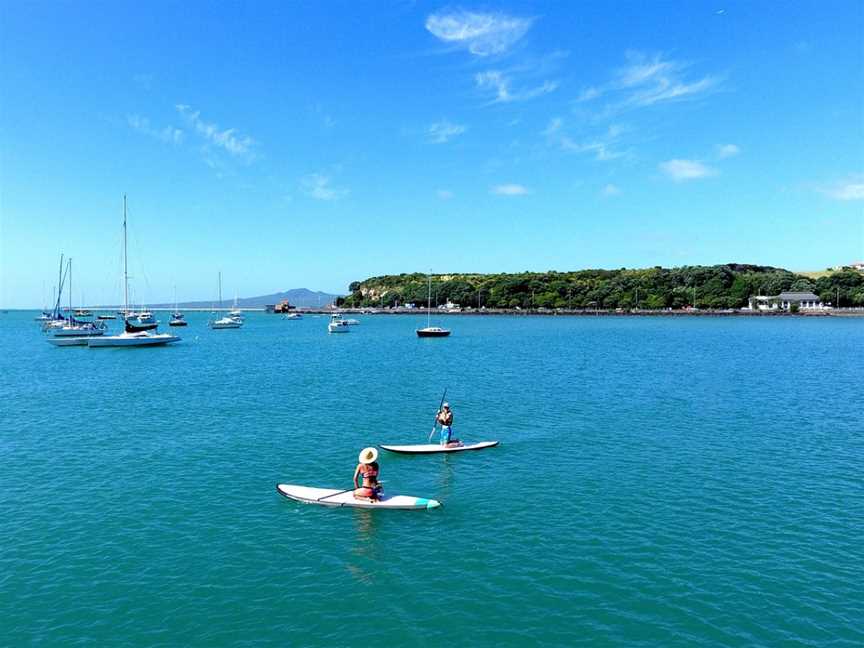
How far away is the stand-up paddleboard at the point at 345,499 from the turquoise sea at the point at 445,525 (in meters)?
0.43

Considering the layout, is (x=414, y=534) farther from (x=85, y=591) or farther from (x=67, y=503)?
(x=67, y=503)

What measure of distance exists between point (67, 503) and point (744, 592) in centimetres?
2853

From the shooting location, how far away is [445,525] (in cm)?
2342

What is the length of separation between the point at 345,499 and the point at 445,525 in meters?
4.92

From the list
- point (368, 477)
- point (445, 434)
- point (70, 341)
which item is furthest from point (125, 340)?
point (368, 477)

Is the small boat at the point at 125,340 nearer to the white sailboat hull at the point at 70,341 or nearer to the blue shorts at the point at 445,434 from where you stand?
the white sailboat hull at the point at 70,341

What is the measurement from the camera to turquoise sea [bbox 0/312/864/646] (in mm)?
16641

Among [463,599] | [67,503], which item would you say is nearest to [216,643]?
[463,599]

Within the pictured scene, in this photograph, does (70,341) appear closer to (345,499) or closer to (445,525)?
(345,499)

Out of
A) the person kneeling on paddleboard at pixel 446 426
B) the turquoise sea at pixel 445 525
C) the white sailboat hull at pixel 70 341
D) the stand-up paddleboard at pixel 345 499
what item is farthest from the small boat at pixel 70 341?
the stand-up paddleboard at pixel 345 499

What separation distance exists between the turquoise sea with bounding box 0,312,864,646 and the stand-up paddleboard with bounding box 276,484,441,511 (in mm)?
433

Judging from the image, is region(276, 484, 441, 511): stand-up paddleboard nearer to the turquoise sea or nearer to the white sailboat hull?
the turquoise sea

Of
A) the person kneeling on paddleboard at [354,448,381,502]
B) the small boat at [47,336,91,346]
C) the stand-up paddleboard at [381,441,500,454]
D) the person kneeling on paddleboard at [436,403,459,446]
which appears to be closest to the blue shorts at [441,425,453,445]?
the person kneeling on paddleboard at [436,403,459,446]

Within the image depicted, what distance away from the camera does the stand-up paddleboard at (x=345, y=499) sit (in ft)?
81.1
